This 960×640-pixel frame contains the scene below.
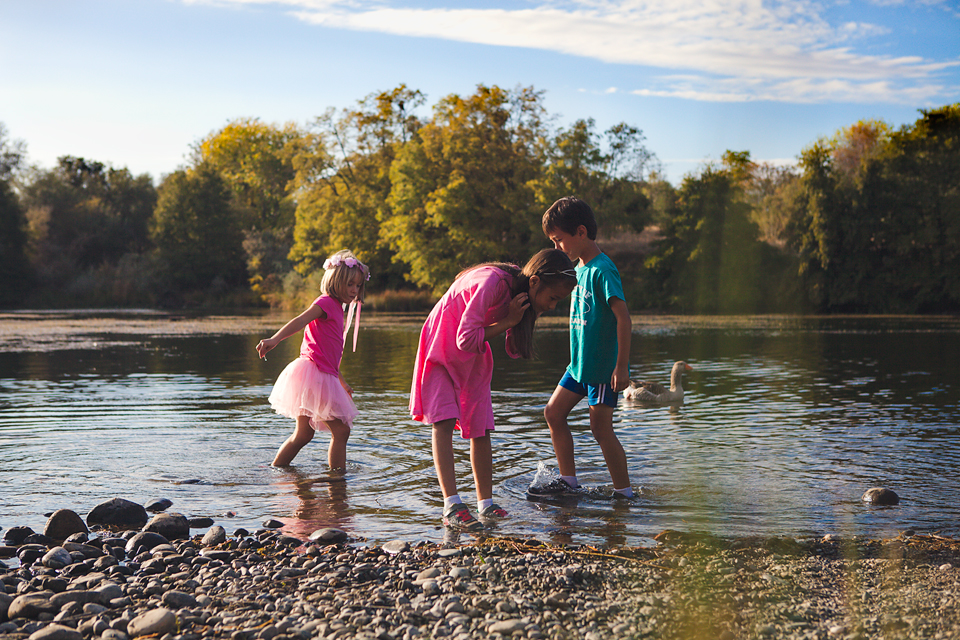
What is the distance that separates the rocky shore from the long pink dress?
830 millimetres

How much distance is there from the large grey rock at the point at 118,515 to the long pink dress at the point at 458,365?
1905mm

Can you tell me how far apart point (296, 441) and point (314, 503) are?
1266mm

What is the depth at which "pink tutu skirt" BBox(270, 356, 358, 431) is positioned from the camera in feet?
23.7

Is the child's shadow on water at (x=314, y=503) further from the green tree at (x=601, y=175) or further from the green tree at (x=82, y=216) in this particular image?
the green tree at (x=82, y=216)

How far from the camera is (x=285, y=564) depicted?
4605 mm

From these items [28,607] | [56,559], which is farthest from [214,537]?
[28,607]

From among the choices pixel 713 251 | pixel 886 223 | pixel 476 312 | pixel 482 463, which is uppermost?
pixel 886 223

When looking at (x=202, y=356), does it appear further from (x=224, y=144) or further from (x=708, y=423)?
(x=224, y=144)

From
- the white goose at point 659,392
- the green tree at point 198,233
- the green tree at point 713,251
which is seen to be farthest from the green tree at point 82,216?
the white goose at point 659,392

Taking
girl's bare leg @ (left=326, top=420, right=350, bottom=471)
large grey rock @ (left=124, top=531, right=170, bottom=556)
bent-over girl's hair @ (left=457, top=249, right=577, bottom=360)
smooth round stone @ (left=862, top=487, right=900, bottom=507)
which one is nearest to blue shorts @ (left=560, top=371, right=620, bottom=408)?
bent-over girl's hair @ (left=457, top=249, right=577, bottom=360)

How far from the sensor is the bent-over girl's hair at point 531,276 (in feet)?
17.7

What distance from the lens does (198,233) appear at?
244 ft

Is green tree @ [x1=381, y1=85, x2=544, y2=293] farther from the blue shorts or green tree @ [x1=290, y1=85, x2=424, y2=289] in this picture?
the blue shorts

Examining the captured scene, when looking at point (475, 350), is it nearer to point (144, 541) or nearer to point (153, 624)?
point (144, 541)
